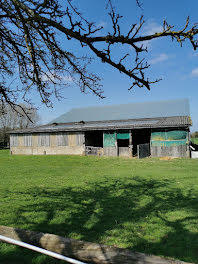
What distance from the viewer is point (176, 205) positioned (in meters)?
6.40

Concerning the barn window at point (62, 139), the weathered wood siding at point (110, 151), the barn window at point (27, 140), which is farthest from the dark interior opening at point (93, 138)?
the barn window at point (27, 140)

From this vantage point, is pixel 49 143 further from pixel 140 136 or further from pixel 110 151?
pixel 140 136

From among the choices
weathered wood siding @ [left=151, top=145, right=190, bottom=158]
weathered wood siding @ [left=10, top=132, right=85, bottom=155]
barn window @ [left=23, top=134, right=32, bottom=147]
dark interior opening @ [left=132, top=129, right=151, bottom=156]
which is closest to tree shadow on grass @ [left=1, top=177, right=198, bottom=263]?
weathered wood siding @ [left=151, top=145, right=190, bottom=158]

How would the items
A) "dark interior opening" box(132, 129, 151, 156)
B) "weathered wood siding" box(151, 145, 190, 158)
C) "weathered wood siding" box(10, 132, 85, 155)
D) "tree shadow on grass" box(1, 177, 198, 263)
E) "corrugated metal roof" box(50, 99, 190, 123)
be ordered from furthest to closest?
"corrugated metal roof" box(50, 99, 190, 123)
"dark interior opening" box(132, 129, 151, 156)
"weathered wood siding" box(10, 132, 85, 155)
"weathered wood siding" box(151, 145, 190, 158)
"tree shadow on grass" box(1, 177, 198, 263)

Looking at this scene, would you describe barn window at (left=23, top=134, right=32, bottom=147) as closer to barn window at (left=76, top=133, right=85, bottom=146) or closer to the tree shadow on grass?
barn window at (left=76, top=133, right=85, bottom=146)

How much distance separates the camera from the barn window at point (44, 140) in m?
27.6

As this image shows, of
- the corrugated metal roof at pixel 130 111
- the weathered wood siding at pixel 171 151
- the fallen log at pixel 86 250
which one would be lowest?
the weathered wood siding at pixel 171 151

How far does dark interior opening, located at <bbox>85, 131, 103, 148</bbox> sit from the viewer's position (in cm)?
2665

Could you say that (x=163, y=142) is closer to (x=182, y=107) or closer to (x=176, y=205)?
(x=182, y=107)

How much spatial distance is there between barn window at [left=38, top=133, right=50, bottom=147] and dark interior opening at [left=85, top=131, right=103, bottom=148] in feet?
17.1

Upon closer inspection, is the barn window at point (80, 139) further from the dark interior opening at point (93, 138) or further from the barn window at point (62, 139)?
the barn window at point (62, 139)

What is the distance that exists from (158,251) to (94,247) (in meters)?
2.25

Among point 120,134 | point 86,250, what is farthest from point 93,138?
point 86,250

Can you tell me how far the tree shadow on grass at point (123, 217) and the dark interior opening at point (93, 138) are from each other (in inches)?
716
